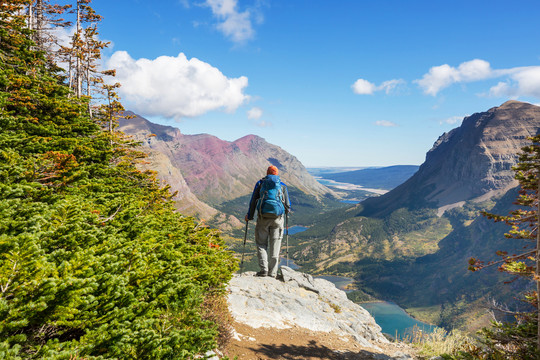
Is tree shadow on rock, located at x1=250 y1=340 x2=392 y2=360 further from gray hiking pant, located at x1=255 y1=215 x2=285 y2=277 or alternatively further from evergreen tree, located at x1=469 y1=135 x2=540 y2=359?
gray hiking pant, located at x1=255 y1=215 x2=285 y2=277

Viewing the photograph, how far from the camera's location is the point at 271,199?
43.4 ft

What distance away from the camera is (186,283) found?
17.9 ft

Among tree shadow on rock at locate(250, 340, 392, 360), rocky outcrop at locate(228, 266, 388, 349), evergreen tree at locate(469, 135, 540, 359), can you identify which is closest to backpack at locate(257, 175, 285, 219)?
rocky outcrop at locate(228, 266, 388, 349)

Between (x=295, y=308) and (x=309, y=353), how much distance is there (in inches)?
145

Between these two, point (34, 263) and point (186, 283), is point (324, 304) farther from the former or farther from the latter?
point (34, 263)

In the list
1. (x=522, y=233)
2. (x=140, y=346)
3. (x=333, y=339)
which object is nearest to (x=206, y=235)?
(x=333, y=339)

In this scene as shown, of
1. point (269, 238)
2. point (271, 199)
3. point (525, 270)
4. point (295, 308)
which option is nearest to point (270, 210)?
point (271, 199)

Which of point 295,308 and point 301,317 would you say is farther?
point 295,308

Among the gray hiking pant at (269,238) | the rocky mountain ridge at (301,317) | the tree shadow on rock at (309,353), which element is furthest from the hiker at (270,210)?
the tree shadow on rock at (309,353)

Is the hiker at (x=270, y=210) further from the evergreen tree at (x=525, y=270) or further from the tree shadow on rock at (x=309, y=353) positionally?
the evergreen tree at (x=525, y=270)

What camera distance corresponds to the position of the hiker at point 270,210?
1315cm

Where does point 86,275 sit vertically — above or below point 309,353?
above

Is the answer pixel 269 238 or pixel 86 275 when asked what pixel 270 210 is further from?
pixel 86 275

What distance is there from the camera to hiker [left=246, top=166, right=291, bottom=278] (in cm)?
1315
